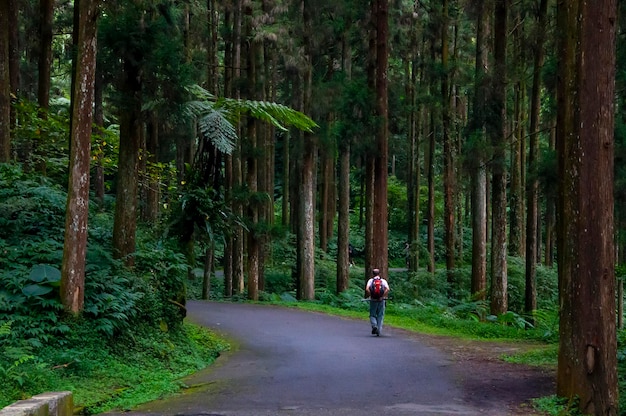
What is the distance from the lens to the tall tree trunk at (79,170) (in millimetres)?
11812

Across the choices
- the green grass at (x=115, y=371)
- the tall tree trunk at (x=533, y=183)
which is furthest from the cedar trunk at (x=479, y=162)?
the green grass at (x=115, y=371)

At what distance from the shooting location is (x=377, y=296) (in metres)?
17.3

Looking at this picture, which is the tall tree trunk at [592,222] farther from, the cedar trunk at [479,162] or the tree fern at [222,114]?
the cedar trunk at [479,162]

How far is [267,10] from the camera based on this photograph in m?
26.6

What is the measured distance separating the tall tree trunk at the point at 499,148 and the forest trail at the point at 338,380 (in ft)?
14.9

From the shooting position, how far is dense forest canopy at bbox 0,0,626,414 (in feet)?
30.7

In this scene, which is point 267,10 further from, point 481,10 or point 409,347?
point 409,347

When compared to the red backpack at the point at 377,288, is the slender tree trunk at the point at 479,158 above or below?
above

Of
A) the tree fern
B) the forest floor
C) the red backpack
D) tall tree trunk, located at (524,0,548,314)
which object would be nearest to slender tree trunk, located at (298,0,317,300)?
the tree fern

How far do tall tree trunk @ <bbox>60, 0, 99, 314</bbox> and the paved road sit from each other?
2.67 meters

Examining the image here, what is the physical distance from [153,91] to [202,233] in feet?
14.4

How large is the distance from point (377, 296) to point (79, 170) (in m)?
8.39

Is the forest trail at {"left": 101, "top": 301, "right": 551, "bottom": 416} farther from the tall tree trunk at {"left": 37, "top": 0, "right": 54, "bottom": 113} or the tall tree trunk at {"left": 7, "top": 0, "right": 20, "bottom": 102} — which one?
the tall tree trunk at {"left": 7, "top": 0, "right": 20, "bottom": 102}

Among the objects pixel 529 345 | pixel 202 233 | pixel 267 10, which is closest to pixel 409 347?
pixel 529 345
